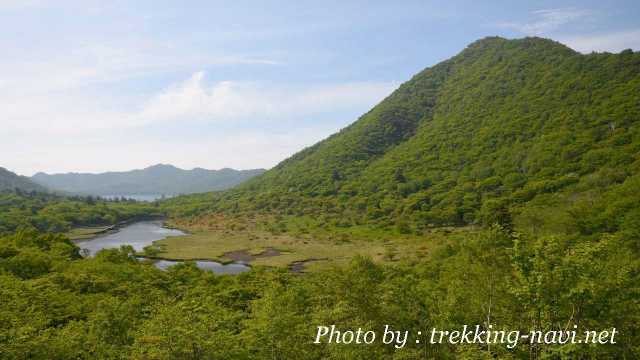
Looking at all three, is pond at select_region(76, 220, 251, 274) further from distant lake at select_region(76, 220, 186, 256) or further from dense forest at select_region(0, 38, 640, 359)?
dense forest at select_region(0, 38, 640, 359)

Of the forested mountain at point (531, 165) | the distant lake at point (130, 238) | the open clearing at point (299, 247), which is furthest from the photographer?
the distant lake at point (130, 238)

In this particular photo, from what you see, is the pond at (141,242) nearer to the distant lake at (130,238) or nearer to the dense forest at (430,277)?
the distant lake at (130,238)

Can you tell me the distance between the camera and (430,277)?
5903 centimetres

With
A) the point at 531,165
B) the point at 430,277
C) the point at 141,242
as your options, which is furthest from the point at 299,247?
the point at 531,165

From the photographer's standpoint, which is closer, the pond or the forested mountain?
the pond

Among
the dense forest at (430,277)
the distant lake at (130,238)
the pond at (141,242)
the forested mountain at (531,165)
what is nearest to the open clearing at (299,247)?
the pond at (141,242)

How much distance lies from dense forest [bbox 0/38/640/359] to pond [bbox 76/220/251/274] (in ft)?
61.4

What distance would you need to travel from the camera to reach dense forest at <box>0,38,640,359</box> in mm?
19469

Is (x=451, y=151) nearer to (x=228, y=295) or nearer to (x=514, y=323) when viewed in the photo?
(x=228, y=295)

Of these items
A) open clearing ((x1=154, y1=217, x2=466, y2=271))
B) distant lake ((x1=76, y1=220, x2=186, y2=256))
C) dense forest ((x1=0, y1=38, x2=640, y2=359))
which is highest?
dense forest ((x1=0, y1=38, x2=640, y2=359))

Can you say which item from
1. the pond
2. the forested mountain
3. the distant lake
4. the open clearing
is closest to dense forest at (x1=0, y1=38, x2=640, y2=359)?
the forested mountain

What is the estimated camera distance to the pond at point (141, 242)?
3910 inches

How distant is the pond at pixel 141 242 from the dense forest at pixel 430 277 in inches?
737

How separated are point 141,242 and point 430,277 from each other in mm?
113642
